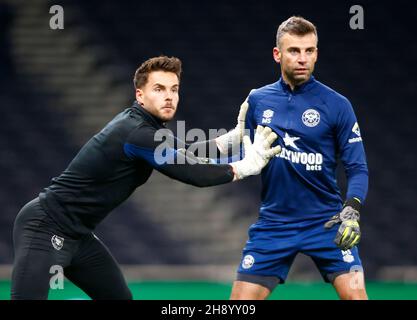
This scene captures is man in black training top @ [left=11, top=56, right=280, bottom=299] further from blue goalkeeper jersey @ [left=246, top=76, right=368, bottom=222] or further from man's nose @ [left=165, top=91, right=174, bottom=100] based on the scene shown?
blue goalkeeper jersey @ [left=246, top=76, right=368, bottom=222]

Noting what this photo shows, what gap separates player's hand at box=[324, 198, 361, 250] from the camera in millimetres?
4734

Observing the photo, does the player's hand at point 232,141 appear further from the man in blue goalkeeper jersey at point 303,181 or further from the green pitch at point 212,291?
the green pitch at point 212,291

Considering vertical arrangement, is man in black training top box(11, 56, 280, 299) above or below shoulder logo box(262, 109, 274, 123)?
below

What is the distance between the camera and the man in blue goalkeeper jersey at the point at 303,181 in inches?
194

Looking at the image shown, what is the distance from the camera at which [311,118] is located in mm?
5035

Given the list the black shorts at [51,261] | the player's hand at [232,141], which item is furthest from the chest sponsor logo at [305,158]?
the black shorts at [51,261]

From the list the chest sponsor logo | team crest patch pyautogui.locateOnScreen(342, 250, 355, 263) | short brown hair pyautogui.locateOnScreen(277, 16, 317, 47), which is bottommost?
team crest patch pyautogui.locateOnScreen(342, 250, 355, 263)

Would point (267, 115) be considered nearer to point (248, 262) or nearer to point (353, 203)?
point (353, 203)

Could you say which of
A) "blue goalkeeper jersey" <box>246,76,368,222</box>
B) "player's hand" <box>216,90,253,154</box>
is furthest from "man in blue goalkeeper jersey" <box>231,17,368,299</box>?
"player's hand" <box>216,90,253,154</box>

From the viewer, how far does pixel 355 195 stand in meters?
4.87

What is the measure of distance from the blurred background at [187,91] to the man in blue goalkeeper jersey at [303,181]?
4.48 m

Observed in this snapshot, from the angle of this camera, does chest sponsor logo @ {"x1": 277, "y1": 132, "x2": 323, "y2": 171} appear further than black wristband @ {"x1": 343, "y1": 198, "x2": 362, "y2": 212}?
Yes

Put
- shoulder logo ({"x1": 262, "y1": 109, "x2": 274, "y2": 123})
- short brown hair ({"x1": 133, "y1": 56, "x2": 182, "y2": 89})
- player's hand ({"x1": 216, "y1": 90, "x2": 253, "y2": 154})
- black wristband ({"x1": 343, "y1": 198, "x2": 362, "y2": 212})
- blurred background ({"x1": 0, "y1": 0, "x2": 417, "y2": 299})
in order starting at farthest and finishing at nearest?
blurred background ({"x1": 0, "y1": 0, "x2": 417, "y2": 299}) < player's hand ({"x1": 216, "y1": 90, "x2": 253, "y2": 154}) < shoulder logo ({"x1": 262, "y1": 109, "x2": 274, "y2": 123}) < short brown hair ({"x1": 133, "y1": 56, "x2": 182, "y2": 89}) < black wristband ({"x1": 343, "y1": 198, "x2": 362, "y2": 212})
